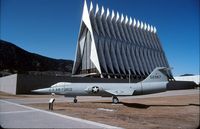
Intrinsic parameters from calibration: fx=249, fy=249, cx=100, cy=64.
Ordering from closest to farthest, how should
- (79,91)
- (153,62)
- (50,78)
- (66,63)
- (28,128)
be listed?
1. (28,128)
2. (79,91)
3. (50,78)
4. (153,62)
5. (66,63)

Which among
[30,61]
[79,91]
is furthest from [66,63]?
[79,91]

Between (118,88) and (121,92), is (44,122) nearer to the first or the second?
(121,92)

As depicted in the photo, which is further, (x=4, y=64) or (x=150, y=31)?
(x=150, y=31)

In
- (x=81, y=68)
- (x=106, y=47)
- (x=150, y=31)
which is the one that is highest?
(x=150, y=31)

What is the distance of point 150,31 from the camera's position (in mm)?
105375

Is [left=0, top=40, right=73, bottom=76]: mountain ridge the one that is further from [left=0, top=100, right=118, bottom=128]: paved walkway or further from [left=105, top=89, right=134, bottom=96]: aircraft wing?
[left=0, top=100, right=118, bottom=128]: paved walkway

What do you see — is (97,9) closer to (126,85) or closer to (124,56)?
(124,56)

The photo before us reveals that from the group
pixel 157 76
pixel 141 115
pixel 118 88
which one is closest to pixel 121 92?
pixel 118 88

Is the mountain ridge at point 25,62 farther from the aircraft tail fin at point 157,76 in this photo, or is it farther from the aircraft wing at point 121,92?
the aircraft tail fin at point 157,76

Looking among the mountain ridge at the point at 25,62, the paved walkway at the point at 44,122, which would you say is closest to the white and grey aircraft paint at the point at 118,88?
the paved walkway at the point at 44,122

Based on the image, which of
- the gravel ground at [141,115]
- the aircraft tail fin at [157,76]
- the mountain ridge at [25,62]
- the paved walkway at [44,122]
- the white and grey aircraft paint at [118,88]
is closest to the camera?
the paved walkway at [44,122]

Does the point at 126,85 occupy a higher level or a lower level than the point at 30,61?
lower

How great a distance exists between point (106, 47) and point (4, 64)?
33.7m

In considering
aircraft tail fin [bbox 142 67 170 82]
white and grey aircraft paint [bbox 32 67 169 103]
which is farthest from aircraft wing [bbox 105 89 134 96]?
aircraft tail fin [bbox 142 67 170 82]
